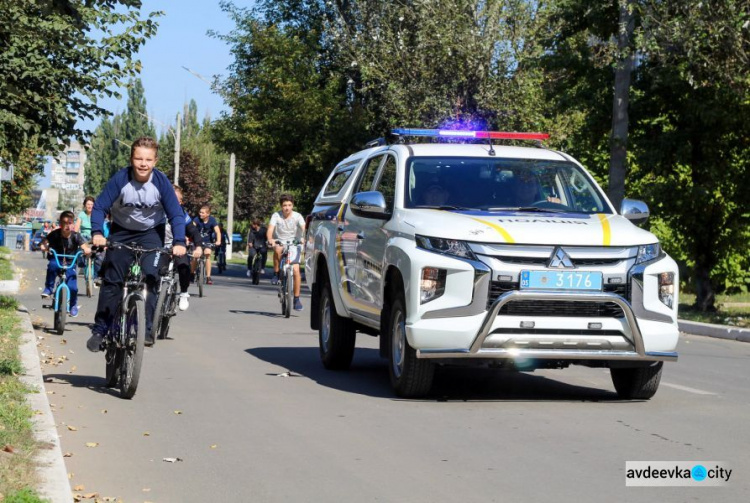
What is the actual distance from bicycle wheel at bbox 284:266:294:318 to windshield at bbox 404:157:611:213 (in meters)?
9.37

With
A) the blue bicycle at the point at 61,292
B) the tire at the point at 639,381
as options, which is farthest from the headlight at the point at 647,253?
the blue bicycle at the point at 61,292

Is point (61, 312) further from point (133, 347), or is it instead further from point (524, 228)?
point (524, 228)

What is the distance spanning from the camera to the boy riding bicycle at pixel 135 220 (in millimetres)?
9961

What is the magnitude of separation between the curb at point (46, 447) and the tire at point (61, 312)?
449 cm

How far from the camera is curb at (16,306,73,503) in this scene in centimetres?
580

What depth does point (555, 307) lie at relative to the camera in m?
9.21

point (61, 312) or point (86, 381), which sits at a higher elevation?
point (61, 312)

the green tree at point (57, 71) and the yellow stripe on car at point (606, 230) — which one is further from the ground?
the green tree at point (57, 71)

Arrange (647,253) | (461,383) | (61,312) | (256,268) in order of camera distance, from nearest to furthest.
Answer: (647,253) → (461,383) → (61,312) → (256,268)

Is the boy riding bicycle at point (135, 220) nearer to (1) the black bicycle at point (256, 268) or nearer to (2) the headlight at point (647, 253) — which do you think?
(2) the headlight at point (647, 253)

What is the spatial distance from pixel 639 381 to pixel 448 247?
194 centimetres

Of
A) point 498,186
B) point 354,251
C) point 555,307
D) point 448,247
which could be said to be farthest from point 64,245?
point 555,307

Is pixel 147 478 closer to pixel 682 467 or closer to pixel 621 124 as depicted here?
pixel 682 467

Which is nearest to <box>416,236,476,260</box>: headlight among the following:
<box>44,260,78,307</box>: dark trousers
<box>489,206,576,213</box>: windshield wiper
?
<box>489,206,576,213</box>: windshield wiper
